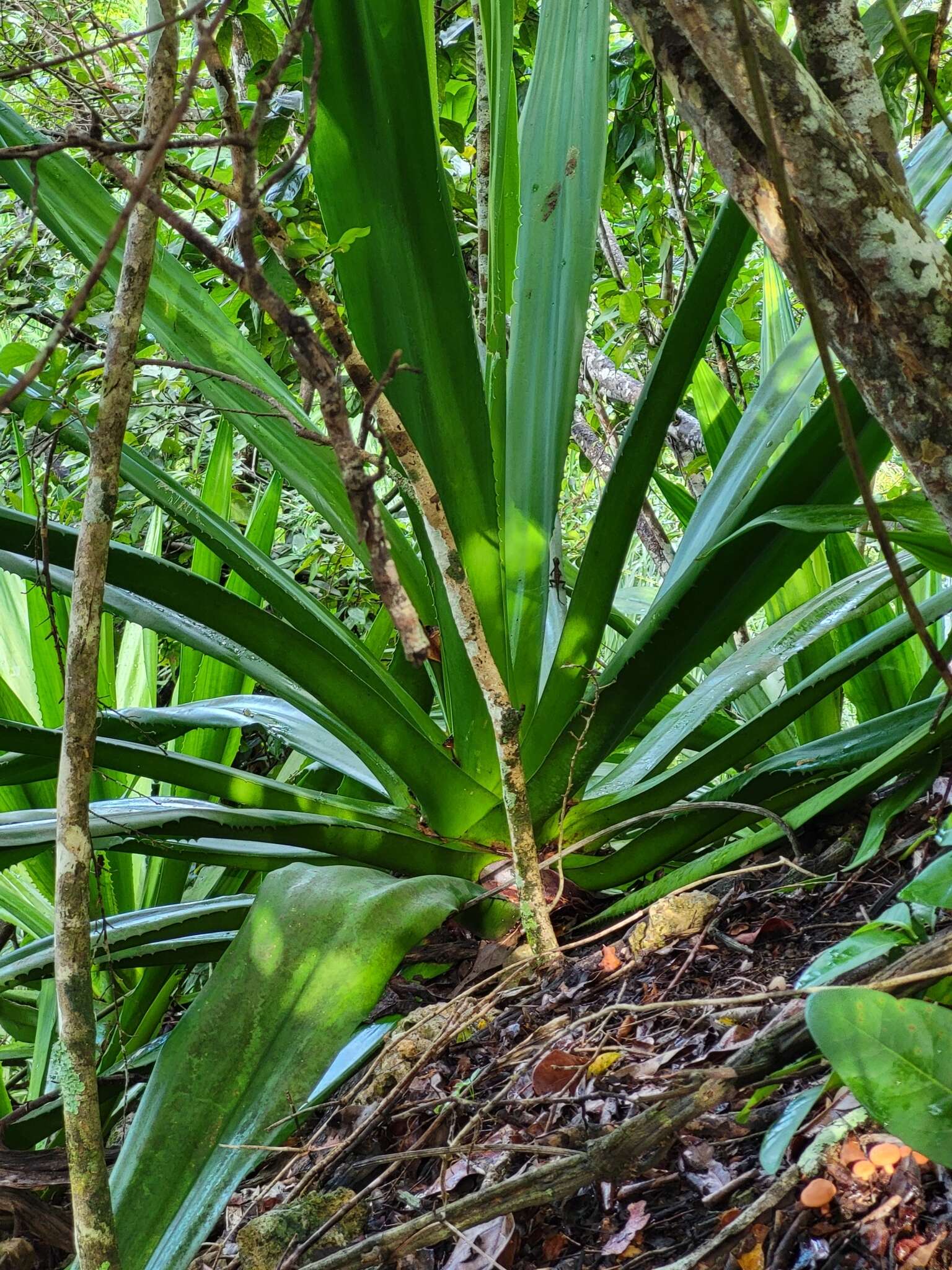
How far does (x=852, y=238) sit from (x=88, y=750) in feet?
1.67

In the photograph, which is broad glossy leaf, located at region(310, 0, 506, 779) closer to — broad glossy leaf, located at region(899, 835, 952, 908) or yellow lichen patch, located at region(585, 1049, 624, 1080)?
yellow lichen patch, located at region(585, 1049, 624, 1080)

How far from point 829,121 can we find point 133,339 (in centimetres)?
41

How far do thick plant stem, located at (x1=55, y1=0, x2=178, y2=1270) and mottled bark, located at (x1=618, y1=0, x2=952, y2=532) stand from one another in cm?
33

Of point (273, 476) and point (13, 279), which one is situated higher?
point (13, 279)

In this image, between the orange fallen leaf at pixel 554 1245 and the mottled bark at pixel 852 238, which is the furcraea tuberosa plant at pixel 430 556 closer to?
the mottled bark at pixel 852 238

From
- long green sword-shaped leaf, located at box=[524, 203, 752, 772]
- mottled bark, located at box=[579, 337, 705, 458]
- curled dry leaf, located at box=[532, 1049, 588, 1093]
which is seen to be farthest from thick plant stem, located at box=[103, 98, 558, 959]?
mottled bark, located at box=[579, 337, 705, 458]

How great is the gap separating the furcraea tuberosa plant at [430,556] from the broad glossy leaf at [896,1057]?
207 millimetres

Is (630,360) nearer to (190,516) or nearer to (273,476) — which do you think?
(273,476)

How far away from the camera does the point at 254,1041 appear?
2.23 feet

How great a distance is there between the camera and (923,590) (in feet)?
4.97

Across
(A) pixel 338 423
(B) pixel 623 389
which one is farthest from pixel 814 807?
(B) pixel 623 389

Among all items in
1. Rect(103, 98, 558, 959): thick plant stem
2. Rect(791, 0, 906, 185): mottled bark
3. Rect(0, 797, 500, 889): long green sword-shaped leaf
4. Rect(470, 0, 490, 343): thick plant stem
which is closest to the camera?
Rect(103, 98, 558, 959): thick plant stem

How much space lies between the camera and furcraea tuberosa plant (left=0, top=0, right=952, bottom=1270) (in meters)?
0.52

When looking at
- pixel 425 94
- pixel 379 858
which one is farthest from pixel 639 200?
pixel 379 858
